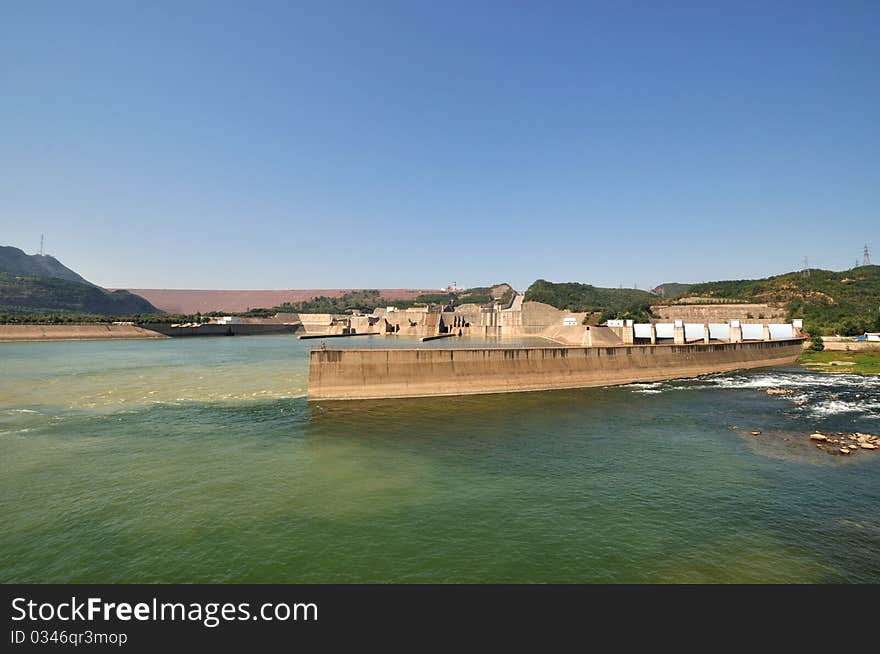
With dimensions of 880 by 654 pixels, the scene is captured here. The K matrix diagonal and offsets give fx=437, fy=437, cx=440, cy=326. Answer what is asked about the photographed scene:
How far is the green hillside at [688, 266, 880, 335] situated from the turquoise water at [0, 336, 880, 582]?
70.2 m

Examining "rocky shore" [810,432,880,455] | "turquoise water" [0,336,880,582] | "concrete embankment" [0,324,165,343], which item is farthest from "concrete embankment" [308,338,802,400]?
"concrete embankment" [0,324,165,343]

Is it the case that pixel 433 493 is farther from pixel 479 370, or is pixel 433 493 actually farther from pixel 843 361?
pixel 843 361

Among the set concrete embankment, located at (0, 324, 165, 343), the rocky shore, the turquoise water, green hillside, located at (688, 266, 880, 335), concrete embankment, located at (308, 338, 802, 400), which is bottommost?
the rocky shore

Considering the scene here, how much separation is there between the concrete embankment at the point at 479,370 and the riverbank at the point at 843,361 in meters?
20.5

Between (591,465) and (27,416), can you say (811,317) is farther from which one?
(27,416)

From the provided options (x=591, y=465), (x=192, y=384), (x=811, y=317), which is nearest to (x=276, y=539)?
(x=591, y=465)

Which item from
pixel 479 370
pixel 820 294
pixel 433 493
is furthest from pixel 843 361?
pixel 820 294

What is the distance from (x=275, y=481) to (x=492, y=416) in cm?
1486

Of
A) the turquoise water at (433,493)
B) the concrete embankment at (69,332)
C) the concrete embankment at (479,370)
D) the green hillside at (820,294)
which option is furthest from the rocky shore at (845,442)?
the concrete embankment at (69,332)

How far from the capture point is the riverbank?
49.8 metres

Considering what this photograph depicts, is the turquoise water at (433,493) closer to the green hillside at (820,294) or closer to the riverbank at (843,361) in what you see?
the riverbank at (843,361)

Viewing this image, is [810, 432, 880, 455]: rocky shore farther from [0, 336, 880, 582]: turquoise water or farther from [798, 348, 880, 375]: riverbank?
[798, 348, 880, 375]: riverbank

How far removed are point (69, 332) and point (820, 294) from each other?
19202cm
